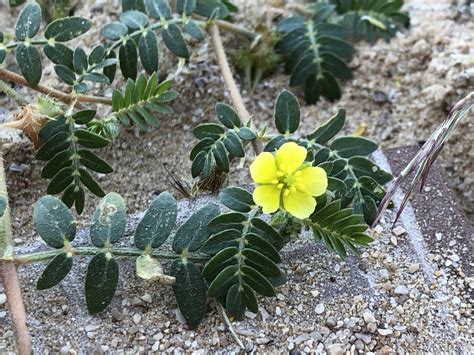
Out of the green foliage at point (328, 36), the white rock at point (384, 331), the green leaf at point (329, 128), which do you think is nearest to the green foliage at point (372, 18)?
the green foliage at point (328, 36)

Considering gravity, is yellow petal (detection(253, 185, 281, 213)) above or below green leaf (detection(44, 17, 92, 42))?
below

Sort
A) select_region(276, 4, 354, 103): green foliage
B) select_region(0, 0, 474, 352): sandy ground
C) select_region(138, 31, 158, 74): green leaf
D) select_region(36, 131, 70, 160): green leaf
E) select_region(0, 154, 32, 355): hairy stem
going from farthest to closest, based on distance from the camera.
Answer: select_region(276, 4, 354, 103): green foliage, select_region(138, 31, 158, 74): green leaf, select_region(36, 131, 70, 160): green leaf, select_region(0, 0, 474, 352): sandy ground, select_region(0, 154, 32, 355): hairy stem

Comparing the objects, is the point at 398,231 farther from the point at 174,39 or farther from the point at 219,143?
the point at 174,39

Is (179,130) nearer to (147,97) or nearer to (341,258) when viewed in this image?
(147,97)

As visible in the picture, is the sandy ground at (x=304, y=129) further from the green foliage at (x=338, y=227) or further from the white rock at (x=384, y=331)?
the green foliage at (x=338, y=227)

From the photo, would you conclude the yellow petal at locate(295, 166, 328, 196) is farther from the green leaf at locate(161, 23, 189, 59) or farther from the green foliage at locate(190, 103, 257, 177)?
the green leaf at locate(161, 23, 189, 59)

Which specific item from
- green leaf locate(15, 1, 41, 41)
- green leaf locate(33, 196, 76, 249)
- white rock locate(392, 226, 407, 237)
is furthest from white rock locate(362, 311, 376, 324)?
green leaf locate(15, 1, 41, 41)

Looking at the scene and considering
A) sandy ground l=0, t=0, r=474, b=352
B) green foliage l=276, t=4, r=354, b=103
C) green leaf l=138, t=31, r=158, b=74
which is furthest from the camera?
green foliage l=276, t=4, r=354, b=103
